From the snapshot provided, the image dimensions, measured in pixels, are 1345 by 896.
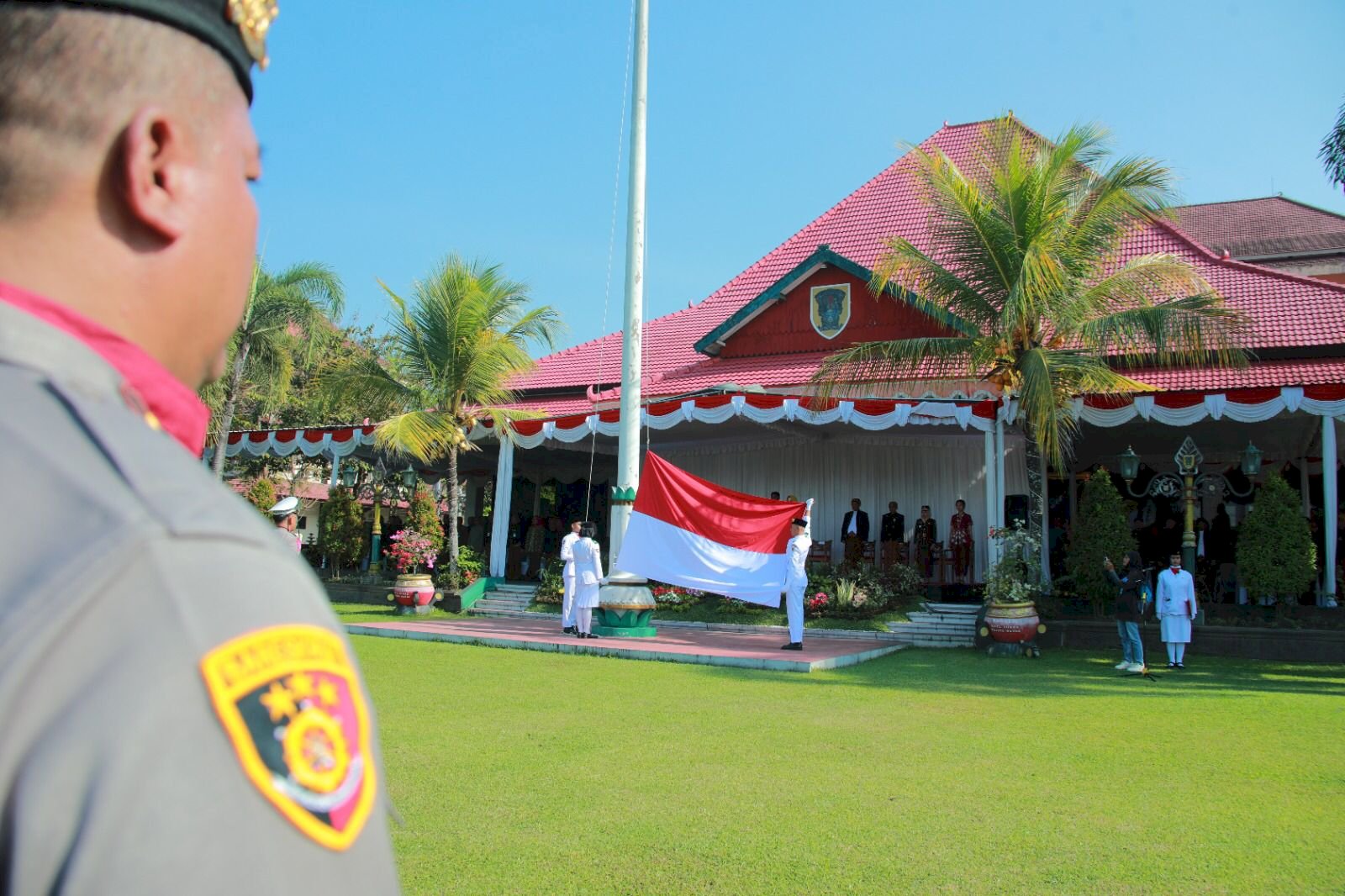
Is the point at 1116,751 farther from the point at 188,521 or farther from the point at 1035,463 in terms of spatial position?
the point at 1035,463

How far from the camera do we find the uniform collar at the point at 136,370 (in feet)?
2.57

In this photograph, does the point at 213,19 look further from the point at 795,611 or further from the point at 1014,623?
the point at 1014,623

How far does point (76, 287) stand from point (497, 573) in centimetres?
1994

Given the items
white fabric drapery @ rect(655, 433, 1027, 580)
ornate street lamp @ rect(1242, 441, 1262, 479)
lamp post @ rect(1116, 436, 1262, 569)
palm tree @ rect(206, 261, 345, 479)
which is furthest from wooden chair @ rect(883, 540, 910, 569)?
palm tree @ rect(206, 261, 345, 479)

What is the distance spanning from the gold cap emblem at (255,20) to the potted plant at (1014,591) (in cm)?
1389

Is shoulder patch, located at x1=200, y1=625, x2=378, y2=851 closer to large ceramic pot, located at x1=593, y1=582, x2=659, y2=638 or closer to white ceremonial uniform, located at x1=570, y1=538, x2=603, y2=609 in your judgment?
large ceramic pot, located at x1=593, y1=582, x2=659, y2=638

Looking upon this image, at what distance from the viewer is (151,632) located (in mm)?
617

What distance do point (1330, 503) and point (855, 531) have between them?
25.6ft

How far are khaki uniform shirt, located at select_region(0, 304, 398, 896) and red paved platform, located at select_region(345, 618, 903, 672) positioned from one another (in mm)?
10638

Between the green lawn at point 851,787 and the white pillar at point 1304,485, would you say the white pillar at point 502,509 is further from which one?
the white pillar at point 1304,485

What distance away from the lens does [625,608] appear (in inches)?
549

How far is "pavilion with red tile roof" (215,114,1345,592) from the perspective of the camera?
15.8 m

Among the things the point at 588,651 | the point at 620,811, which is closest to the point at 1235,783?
the point at 620,811

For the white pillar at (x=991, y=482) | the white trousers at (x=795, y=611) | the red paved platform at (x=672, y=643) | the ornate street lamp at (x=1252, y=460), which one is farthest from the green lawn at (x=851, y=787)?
the ornate street lamp at (x=1252, y=460)
